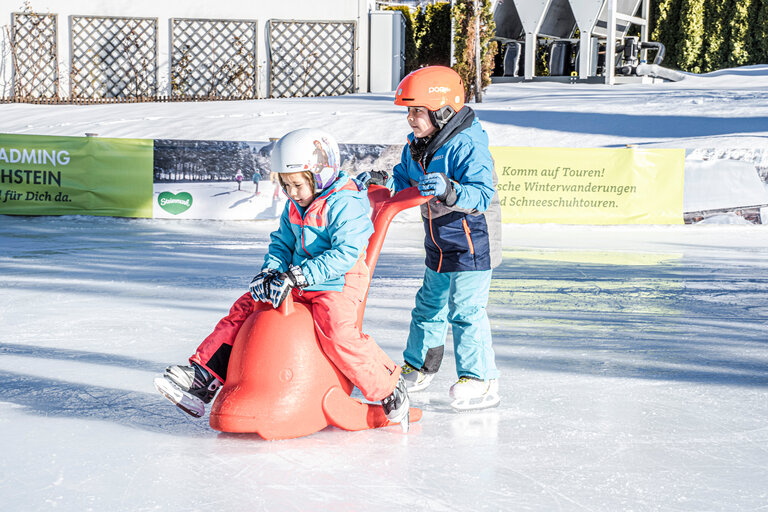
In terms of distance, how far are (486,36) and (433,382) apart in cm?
1245

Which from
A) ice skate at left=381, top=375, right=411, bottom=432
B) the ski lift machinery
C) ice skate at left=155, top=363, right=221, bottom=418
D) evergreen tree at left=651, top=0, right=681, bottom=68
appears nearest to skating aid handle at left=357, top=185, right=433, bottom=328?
ice skate at left=381, top=375, right=411, bottom=432

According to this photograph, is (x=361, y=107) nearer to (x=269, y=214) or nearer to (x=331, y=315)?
(x=269, y=214)

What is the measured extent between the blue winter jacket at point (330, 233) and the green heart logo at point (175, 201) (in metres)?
6.96

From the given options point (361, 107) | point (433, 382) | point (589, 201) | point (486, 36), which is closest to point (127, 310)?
point (433, 382)

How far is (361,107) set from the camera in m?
14.9

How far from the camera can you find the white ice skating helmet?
2748 mm

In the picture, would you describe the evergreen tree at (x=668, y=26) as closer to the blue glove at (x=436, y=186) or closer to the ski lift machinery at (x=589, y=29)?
the ski lift machinery at (x=589, y=29)

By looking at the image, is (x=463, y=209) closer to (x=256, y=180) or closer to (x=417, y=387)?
(x=417, y=387)

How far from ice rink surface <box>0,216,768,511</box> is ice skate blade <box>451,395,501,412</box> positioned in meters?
0.06

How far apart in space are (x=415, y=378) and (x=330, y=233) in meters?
0.92

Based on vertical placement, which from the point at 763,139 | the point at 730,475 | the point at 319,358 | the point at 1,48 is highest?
the point at 1,48

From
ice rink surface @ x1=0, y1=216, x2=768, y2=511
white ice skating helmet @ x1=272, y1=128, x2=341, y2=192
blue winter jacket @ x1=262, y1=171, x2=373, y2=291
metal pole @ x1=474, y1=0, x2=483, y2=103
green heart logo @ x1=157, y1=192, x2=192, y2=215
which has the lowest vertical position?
ice rink surface @ x1=0, y1=216, x2=768, y2=511

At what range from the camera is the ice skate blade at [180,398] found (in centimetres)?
279

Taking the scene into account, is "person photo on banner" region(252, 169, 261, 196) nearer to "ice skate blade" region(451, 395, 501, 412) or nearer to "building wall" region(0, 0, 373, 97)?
"ice skate blade" region(451, 395, 501, 412)
